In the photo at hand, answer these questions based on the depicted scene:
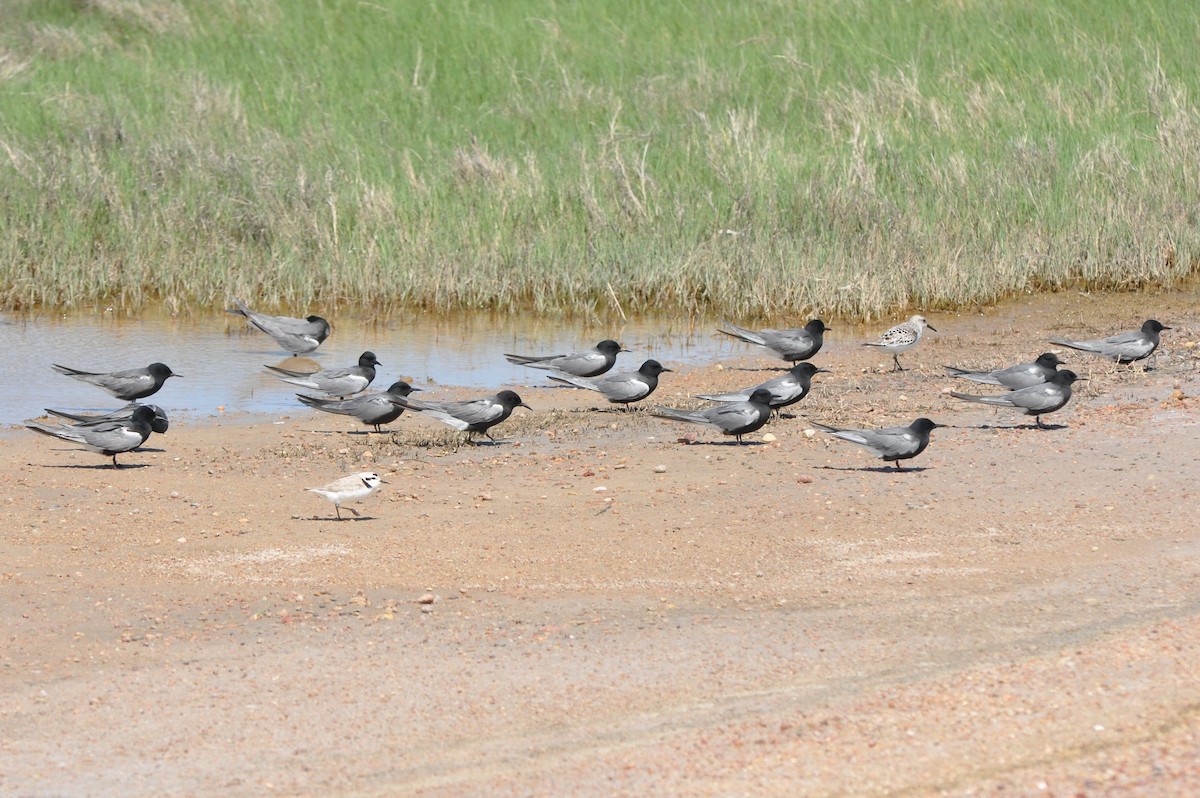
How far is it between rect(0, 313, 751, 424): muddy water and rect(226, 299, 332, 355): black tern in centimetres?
14

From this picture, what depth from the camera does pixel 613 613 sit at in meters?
6.27

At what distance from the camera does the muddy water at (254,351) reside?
38.6 ft

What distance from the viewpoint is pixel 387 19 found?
23.2 meters

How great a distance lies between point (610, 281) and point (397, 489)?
5827mm

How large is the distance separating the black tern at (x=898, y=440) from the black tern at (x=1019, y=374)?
1.55 metres

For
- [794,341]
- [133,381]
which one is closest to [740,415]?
[794,341]

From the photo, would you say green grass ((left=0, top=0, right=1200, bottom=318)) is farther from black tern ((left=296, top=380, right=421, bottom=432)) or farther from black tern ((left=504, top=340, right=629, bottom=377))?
black tern ((left=296, top=380, right=421, bottom=432))

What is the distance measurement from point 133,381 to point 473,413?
2.82 meters

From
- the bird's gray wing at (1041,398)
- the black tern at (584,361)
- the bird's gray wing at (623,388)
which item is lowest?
the black tern at (584,361)

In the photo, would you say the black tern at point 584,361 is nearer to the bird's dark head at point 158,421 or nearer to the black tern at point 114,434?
the bird's dark head at point 158,421

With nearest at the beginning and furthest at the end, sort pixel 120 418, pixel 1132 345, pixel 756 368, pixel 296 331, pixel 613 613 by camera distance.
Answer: pixel 613 613
pixel 120 418
pixel 1132 345
pixel 756 368
pixel 296 331

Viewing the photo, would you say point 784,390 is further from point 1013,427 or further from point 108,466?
point 108,466

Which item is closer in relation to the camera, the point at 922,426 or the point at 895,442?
the point at 895,442

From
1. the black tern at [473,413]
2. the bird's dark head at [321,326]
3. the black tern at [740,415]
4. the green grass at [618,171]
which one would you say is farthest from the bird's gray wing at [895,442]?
the bird's dark head at [321,326]
